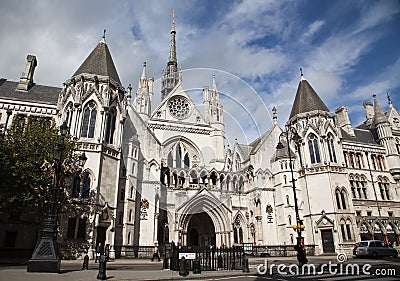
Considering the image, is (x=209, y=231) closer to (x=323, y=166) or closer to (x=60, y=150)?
(x=323, y=166)

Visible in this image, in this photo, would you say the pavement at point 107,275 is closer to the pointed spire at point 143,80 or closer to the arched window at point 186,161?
the arched window at point 186,161

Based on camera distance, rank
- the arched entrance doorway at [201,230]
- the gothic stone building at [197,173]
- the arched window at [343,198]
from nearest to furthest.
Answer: the gothic stone building at [197,173]
the arched window at [343,198]
the arched entrance doorway at [201,230]

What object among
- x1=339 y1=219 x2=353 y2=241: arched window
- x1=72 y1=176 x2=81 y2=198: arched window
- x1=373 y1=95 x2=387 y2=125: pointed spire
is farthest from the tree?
x1=373 y1=95 x2=387 y2=125: pointed spire

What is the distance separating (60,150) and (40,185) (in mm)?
8261

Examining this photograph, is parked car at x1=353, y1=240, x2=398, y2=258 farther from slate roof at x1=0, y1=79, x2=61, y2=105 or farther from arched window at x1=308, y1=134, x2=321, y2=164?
slate roof at x1=0, y1=79, x2=61, y2=105

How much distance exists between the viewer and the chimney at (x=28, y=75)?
31466 mm

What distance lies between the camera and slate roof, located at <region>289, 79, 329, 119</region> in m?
35.2

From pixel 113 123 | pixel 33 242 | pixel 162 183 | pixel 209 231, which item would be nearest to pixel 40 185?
pixel 33 242

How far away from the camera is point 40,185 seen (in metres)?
20.0

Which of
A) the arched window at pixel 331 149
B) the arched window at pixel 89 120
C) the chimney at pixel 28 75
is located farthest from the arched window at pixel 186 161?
the chimney at pixel 28 75

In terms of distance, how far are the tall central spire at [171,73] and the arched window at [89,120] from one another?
26.0 m

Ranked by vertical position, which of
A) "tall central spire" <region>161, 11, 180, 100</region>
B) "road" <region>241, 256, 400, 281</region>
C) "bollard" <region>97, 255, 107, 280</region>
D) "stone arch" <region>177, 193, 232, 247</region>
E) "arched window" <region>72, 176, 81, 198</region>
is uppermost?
"tall central spire" <region>161, 11, 180, 100</region>

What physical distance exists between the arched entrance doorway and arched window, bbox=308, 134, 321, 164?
14.7 metres

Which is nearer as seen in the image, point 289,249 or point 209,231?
point 289,249
